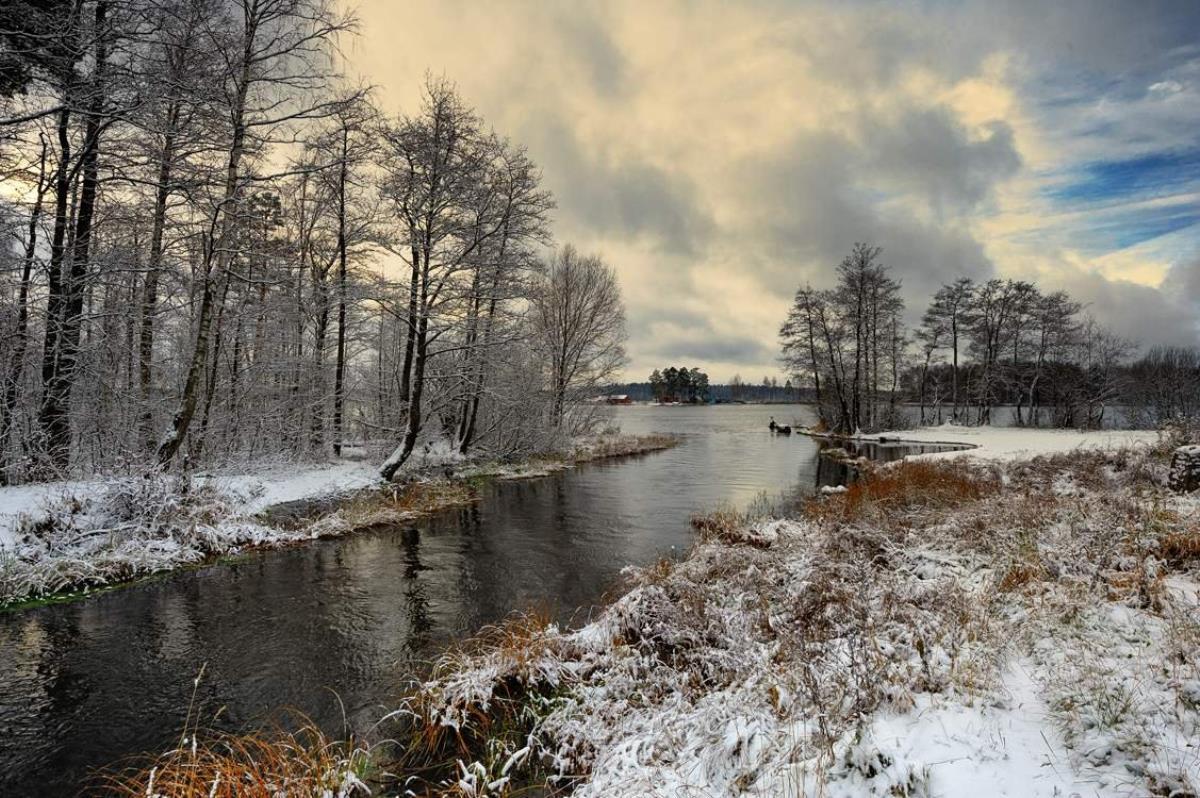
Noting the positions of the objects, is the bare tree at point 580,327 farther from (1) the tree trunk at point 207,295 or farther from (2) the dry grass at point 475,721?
(2) the dry grass at point 475,721

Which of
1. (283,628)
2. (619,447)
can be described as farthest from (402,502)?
(619,447)

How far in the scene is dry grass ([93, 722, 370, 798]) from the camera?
142 inches

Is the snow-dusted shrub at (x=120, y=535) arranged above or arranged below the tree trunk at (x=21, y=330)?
below

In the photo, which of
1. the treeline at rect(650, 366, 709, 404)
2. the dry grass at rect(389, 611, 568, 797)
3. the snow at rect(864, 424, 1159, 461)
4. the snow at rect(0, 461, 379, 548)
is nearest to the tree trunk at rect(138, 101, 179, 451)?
the snow at rect(0, 461, 379, 548)

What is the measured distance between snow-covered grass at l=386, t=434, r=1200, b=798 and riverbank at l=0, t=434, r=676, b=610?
7060 mm

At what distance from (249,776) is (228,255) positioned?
14.5 m

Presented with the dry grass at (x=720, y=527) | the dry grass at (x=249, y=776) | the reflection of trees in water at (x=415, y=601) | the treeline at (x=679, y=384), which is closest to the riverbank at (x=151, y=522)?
the reflection of trees in water at (x=415, y=601)

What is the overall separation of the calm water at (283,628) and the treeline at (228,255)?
4253 millimetres

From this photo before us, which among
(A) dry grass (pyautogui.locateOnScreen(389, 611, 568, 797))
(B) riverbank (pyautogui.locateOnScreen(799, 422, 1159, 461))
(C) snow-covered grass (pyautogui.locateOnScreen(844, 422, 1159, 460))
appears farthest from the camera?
(B) riverbank (pyautogui.locateOnScreen(799, 422, 1159, 461))

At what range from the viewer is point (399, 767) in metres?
4.61

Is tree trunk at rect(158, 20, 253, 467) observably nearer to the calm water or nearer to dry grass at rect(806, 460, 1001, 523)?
the calm water

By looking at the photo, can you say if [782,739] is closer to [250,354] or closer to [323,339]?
[323,339]

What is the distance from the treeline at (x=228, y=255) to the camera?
8.59 meters

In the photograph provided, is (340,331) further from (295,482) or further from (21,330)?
(21,330)
